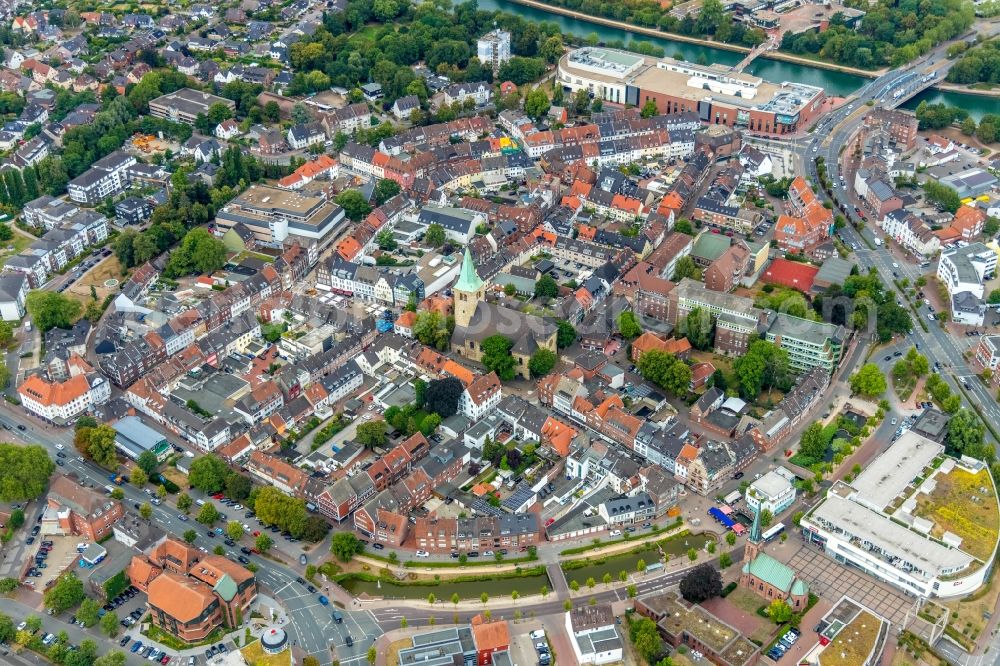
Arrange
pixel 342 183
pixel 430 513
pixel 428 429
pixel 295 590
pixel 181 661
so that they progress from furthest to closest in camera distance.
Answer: pixel 342 183, pixel 428 429, pixel 430 513, pixel 295 590, pixel 181 661

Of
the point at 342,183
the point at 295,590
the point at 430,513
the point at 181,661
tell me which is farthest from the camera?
the point at 342,183

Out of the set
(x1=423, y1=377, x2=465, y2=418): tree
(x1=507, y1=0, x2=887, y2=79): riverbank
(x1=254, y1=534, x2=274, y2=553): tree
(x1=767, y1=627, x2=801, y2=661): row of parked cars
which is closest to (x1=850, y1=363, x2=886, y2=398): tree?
(x1=767, y1=627, x2=801, y2=661): row of parked cars

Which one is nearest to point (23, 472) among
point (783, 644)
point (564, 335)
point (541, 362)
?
point (541, 362)

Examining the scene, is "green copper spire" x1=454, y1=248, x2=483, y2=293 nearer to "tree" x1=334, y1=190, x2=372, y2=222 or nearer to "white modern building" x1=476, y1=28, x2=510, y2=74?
Result: "tree" x1=334, y1=190, x2=372, y2=222

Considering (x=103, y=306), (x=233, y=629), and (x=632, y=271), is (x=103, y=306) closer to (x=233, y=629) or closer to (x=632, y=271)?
(x=233, y=629)

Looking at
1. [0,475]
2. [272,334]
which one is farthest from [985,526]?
[0,475]

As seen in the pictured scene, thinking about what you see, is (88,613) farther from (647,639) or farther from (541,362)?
(541,362)
